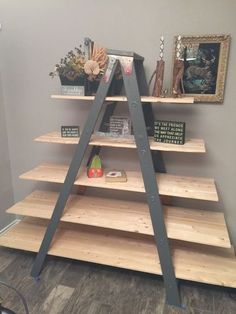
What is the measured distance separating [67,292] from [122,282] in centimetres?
39

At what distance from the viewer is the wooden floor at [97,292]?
66.1 inches

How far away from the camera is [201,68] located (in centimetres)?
177

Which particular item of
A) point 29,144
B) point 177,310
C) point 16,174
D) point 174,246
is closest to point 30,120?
point 29,144

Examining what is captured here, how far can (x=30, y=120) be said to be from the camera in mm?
2256

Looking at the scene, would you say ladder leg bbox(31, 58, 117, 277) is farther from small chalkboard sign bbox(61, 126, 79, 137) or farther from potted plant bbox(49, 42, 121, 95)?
small chalkboard sign bbox(61, 126, 79, 137)

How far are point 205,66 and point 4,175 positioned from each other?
1897 millimetres

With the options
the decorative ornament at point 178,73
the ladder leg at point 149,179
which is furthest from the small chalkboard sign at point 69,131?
the decorative ornament at point 178,73

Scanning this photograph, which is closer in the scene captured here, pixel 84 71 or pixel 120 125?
pixel 84 71

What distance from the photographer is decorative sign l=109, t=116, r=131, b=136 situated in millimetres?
1837

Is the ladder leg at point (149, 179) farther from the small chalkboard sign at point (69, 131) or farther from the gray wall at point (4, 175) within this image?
the gray wall at point (4, 175)

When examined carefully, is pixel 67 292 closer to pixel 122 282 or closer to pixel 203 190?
pixel 122 282

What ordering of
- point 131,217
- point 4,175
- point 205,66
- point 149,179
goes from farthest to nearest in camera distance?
point 4,175, point 131,217, point 205,66, point 149,179

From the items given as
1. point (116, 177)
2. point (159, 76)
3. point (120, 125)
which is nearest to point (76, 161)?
point (116, 177)

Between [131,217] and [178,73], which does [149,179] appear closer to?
[131,217]
